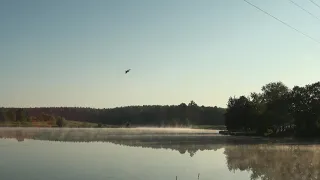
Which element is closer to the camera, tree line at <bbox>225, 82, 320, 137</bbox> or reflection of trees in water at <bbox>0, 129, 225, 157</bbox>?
reflection of trees in water at <bbox>0, 129, 225, 157</bbox>

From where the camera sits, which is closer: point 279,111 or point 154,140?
point 154,140

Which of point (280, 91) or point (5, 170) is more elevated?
point (280, 91)

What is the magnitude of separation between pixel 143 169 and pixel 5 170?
11.7 meters

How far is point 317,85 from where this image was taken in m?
113

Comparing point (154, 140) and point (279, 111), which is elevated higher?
point (279, 111)

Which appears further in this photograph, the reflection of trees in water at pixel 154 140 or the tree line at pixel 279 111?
the tree line at pixel 279 111

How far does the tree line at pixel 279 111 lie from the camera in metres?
110

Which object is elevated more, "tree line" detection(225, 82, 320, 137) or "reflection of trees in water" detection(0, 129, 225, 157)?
"tree line" detection(225, 82, 320, 137)

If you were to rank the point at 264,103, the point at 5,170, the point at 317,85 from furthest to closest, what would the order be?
1. the point at 264,103
2. the point at 317,85
3. the point at 5,170

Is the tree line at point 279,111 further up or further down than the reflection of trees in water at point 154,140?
further up

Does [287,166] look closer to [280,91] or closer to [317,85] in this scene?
[317,85]

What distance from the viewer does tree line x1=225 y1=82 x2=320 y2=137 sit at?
110 meters

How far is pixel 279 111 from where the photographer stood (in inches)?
4683

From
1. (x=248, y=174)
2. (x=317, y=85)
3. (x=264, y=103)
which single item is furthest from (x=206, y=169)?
(x=264, y=103)
